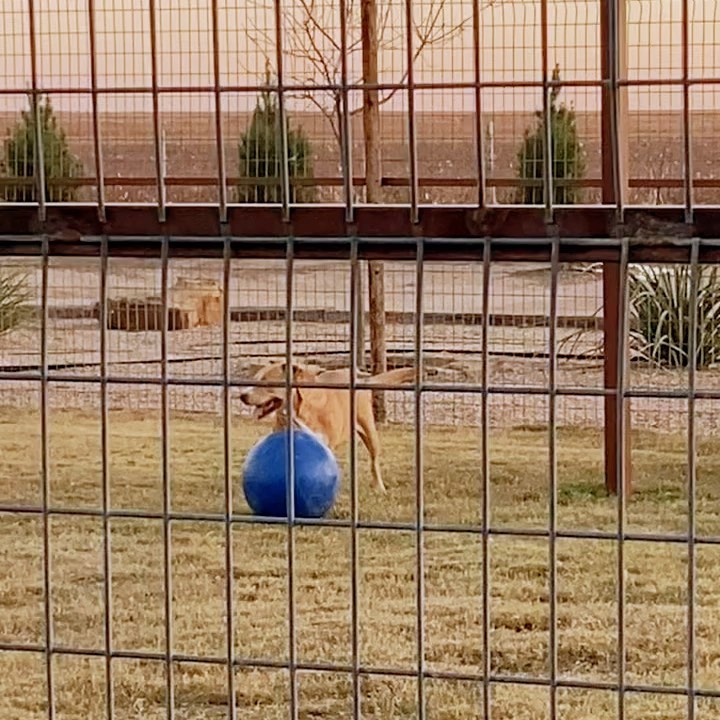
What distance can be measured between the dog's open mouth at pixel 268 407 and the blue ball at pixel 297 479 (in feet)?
0.41

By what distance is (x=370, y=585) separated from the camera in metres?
6.10

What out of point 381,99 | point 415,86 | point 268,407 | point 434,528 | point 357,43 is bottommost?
point 268,407

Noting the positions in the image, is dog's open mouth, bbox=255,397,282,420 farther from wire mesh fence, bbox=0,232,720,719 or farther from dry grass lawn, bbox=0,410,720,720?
dry grass lawn, bbox=0,410,720,720

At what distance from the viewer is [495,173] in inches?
251

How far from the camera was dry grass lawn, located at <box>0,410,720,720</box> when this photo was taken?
4.89 meters

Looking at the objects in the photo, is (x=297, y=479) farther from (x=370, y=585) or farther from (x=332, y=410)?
(x=332, y=410)

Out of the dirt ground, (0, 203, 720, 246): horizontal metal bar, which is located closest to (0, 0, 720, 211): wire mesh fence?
the dirt ground

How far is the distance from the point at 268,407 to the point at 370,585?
0.91 meters

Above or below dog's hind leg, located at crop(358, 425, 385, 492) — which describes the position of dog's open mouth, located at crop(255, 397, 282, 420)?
above

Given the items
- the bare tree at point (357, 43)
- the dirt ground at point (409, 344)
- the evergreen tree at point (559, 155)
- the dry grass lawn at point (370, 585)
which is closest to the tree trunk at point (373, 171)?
the bare tree at point (357, 43)

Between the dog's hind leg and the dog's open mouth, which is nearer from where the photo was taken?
the dog's open mouth

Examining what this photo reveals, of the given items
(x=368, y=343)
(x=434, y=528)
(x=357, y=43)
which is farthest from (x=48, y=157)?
(x=434, y=528)

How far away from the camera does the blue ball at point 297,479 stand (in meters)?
6.49

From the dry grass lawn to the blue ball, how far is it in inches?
6.7
